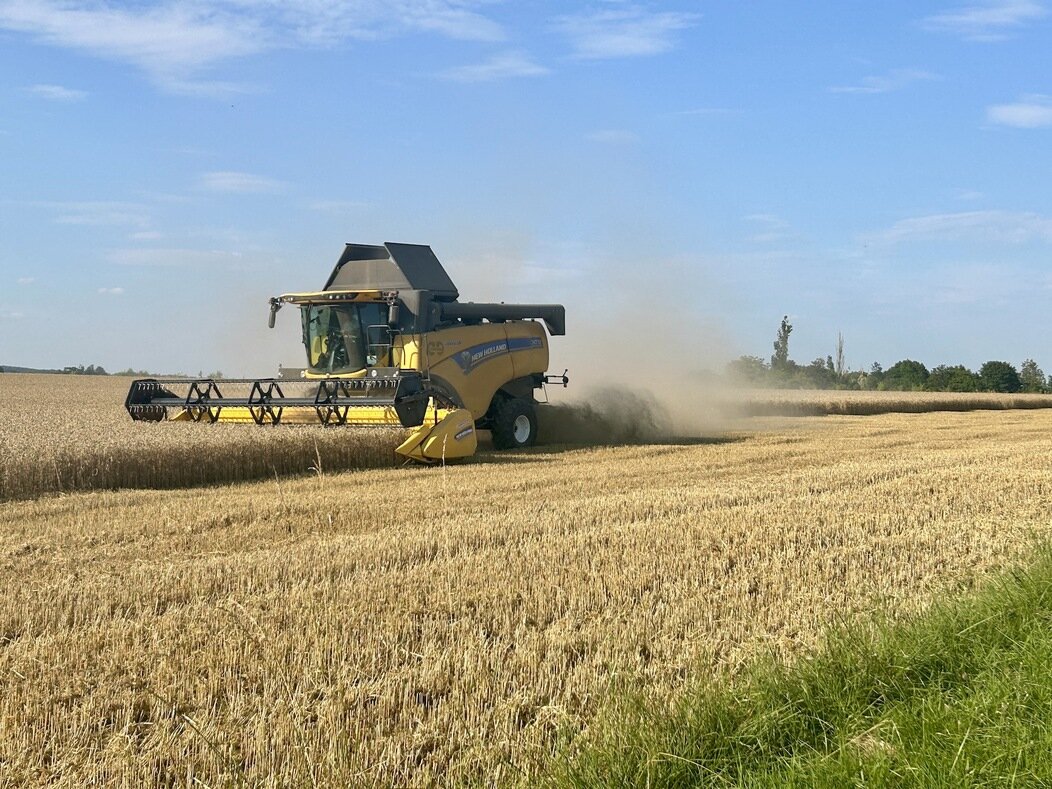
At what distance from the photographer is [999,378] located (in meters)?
49.9

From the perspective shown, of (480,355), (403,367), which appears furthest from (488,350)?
(403,367)

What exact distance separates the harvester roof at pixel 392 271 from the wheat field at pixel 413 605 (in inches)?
201

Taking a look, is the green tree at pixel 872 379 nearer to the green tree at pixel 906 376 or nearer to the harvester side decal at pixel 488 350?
the green tree at pixel 906 376

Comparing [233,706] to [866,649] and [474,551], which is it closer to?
[866,649]

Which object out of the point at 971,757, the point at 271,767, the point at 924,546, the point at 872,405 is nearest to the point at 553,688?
the point at 271,767

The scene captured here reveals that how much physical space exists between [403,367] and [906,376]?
46959 millimetres

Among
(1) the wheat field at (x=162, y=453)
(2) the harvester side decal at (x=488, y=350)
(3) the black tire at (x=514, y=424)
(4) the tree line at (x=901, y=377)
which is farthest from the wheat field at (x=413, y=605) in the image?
(4) the tree line at (x=901, y=377)

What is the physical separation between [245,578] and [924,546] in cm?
432

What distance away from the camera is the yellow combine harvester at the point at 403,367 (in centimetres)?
1358

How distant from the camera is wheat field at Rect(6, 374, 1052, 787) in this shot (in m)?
3.63

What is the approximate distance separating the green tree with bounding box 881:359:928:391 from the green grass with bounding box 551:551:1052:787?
51563 mm

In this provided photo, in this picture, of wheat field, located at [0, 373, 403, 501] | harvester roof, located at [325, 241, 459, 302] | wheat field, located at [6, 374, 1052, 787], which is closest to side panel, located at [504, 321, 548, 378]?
harvester roof, located at [325, 241, 459, 302]

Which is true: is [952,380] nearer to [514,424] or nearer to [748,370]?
[748,370]

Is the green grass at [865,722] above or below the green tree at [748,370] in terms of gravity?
below
